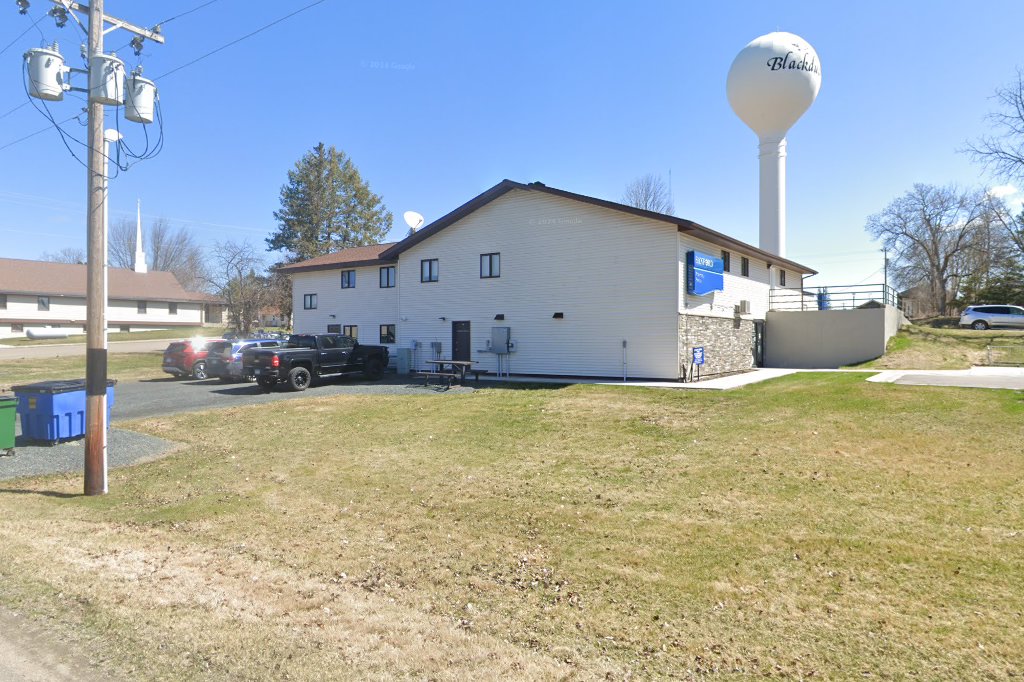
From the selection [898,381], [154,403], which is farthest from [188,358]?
[898,381]

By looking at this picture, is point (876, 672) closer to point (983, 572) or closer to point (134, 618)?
point (983, 572)

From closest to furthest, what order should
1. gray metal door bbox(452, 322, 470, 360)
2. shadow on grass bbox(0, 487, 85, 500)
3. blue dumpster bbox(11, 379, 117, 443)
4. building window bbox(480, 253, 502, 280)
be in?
shadow on grass bbox(0, 487, 85, 500) < blue dumpster bbox(11, 379, 117, 443) < building window bbox(480, 253, 502, 280) < gray metal door bbox(452, 322, 470, 360)

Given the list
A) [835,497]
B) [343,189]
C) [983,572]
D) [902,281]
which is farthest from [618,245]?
[902,281]

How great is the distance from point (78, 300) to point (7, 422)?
50.3 meters

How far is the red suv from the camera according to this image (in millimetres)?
23500

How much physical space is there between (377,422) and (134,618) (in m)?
8.81

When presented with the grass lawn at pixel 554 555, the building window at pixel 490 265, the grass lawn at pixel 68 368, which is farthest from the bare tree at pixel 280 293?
the grass lawn at pixel 554 555

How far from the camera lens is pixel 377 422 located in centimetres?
1301

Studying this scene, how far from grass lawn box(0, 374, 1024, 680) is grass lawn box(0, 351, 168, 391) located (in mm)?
17806

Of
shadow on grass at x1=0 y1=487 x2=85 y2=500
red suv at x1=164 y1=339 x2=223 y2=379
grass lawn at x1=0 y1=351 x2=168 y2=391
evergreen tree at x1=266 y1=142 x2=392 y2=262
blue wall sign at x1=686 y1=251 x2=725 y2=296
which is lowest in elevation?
shadow on grass at x1=0 y1=487 x2=85 y2=500

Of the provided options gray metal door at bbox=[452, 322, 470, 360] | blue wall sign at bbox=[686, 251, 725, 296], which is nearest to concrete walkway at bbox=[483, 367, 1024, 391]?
blue wall sign at bbox=[686, 251, 725, 296]

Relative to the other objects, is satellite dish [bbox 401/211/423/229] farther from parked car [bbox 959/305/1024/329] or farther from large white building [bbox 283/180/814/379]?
parked car [bbox 959/305/1024/329]

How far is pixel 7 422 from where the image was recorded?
9656 millimetres

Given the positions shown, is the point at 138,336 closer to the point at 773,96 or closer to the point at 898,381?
the point at 773,96
